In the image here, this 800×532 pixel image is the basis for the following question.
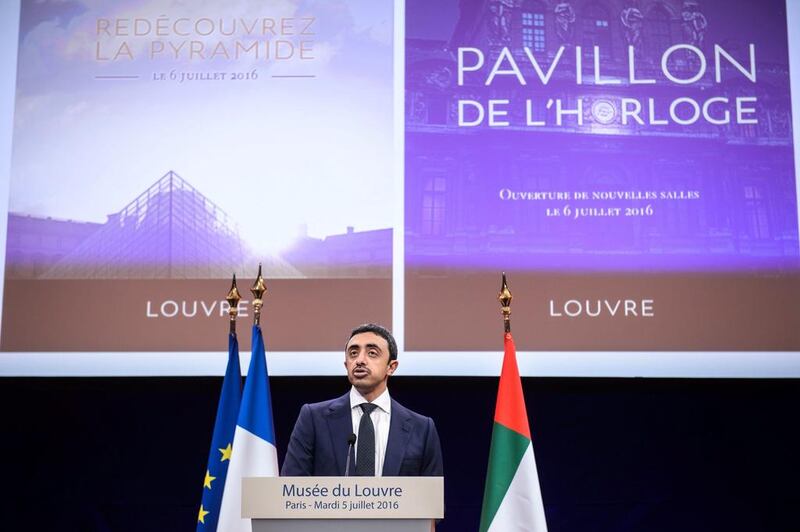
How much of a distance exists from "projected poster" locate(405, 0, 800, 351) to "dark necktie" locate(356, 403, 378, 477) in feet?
3.59

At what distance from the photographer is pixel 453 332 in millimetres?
4676

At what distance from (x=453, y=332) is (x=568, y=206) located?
2.77ft

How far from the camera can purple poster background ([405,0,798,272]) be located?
4.72m

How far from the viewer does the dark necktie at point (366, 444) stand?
348 centimetres

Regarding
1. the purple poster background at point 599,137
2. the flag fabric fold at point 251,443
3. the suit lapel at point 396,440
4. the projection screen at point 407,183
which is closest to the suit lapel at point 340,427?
the suit lapel at point 396,440

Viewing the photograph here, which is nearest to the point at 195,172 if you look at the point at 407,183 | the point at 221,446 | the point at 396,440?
the point at 407,183

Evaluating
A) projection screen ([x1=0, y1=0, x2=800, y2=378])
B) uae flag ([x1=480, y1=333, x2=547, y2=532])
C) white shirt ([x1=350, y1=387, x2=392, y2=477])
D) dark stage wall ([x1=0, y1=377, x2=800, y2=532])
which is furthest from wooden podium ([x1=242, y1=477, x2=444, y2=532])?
dark stage wall ([x1=0, y1=377, x2=800, y2=532])

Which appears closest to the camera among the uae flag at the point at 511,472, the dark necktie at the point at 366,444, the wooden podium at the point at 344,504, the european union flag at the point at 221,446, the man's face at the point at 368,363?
the wooden podium at the point at 344,504

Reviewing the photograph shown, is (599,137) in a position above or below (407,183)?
above

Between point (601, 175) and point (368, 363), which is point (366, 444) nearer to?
point (368, 363)

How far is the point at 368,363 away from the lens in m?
3.61

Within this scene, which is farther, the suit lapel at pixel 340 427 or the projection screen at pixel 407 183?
the projection screen at pixel 407 183

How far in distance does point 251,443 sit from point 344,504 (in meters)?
1.37

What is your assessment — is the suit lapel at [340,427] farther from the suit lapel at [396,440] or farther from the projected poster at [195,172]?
the projected poster at [195,172]
